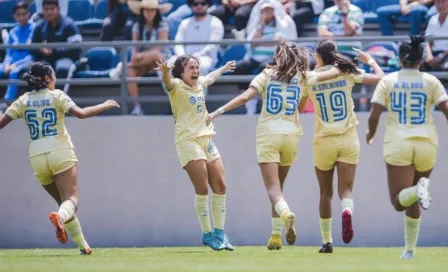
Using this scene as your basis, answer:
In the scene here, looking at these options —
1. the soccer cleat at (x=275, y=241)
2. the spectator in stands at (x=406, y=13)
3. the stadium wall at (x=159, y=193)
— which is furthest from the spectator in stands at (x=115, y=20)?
the soccer cleat at (x=275, y=241)

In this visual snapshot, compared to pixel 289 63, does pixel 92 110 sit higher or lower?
lower

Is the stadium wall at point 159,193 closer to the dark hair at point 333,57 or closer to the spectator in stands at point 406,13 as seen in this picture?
the spectator in stands at point 406,13

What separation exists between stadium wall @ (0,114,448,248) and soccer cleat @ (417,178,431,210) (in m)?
4.89

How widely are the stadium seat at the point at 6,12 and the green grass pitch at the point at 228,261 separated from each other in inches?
213

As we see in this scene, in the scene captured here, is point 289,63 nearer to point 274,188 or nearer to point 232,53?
point 274,188

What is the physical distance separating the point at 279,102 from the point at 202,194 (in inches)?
56.4

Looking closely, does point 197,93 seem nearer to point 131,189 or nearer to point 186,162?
point 186,162

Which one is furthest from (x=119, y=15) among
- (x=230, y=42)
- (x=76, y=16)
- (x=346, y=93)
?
(x=346, y=93)

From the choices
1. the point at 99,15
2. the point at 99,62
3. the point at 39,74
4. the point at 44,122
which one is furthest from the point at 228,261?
the point at 99,15

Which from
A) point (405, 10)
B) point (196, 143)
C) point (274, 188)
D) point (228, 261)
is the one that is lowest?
point (228, 261)

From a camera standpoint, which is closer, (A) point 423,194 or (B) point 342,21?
(A) point 423,194

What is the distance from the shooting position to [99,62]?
16547 mm

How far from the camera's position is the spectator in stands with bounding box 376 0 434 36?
16578 mm

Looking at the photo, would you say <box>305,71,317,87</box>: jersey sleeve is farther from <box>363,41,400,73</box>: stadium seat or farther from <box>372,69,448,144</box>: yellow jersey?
<box>363,41,400,73</box>: stadium seat
